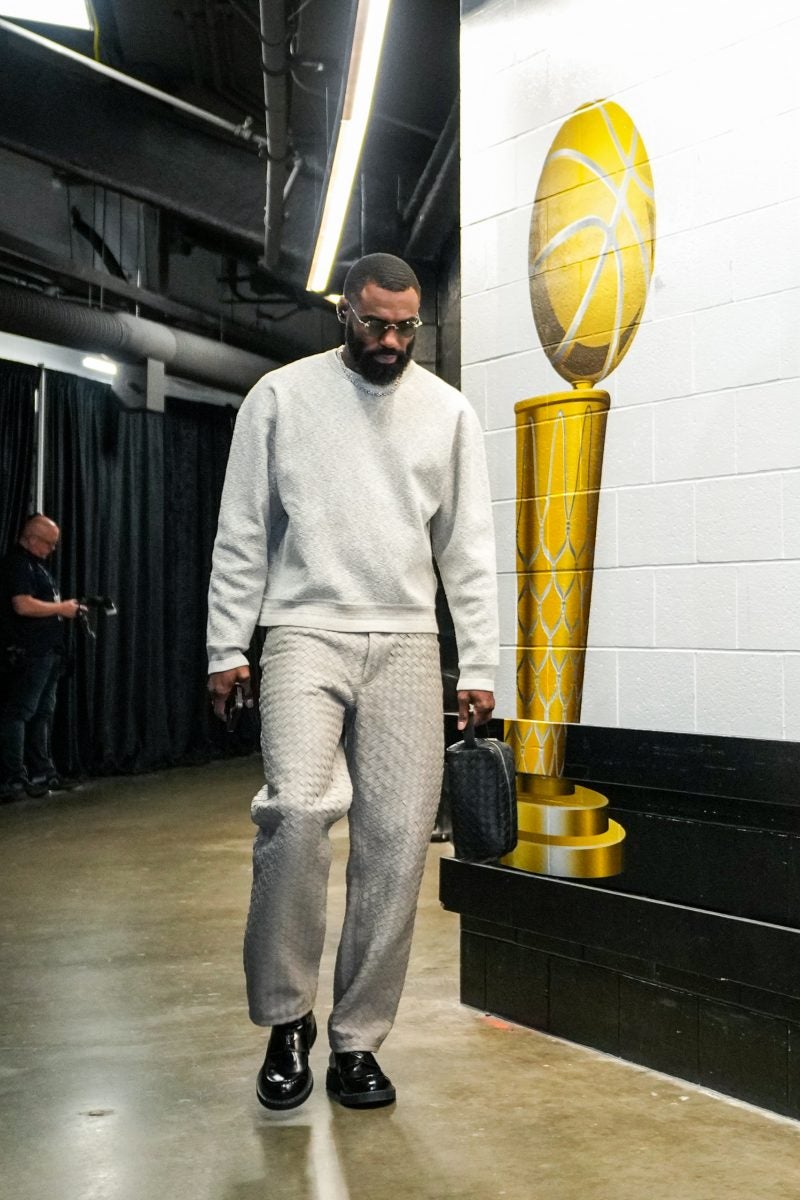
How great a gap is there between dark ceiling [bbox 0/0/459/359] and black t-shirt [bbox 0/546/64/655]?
1611 millimetres

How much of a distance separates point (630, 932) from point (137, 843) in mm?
3344

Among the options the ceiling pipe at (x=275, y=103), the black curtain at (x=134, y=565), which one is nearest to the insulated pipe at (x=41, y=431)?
the black curtain at (x=134, y=565)

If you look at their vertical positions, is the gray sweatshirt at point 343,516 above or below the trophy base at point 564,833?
above

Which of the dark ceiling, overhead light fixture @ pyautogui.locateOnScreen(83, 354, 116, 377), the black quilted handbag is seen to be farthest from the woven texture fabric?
overhead light fixture @ pyautogui.locateOnScreen(83, 354, 116, 377)

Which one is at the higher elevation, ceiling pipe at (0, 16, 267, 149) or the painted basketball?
ceiling pipe at (0, 16, 267, 149)

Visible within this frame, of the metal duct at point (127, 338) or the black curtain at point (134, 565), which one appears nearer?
the metal duct at point (127, 338)

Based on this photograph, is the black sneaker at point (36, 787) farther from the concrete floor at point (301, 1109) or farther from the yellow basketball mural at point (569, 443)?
the yellow basketball mural at point (569, 443)

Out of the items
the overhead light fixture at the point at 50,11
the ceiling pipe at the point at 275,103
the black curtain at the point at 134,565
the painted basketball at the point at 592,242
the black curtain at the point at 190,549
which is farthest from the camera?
the black curtain at the point at 190,549

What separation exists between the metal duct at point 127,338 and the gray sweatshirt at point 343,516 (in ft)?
14.2

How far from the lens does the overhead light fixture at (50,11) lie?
5012 millimetres

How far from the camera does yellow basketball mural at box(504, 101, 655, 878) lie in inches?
98.4

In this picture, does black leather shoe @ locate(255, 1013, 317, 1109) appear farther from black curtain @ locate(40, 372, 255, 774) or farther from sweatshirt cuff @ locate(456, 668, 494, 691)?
black curtain @ locate(40, 372, 255, 774)

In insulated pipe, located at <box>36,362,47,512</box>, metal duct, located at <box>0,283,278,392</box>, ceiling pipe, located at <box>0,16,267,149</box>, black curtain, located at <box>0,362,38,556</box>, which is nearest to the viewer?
ceiling pipe, located at <box>0,16,267,149</box>

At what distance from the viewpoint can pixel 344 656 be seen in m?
2.18
